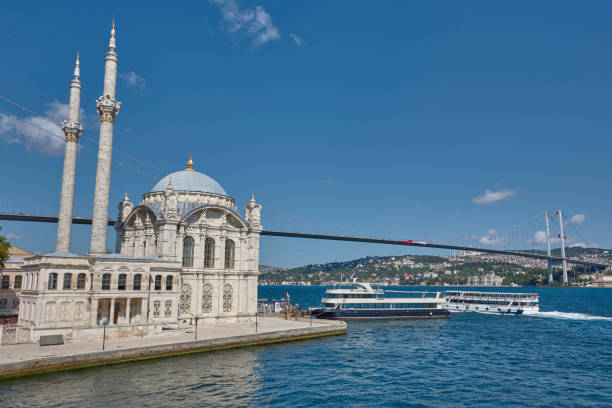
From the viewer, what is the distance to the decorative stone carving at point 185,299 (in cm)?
3747

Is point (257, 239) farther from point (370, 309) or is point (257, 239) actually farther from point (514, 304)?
point (514, 304)

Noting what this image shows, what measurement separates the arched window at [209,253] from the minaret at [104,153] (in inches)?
318

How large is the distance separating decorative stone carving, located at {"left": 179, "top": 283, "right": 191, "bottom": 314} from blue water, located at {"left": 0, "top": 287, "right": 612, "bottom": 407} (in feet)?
23.3

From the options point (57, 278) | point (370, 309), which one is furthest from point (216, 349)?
point (370, 309)

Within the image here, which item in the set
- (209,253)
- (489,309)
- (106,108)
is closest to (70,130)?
(106,108)

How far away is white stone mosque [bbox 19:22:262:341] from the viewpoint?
30391 millimetres

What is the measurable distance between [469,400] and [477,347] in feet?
55.2

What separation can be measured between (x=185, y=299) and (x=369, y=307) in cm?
2828

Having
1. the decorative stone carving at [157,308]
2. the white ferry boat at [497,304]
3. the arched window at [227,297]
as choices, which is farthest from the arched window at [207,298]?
the white ferry boat at [497,304]

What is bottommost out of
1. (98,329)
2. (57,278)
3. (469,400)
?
(469,400)

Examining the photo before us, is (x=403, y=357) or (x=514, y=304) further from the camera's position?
(x=514, y=304)

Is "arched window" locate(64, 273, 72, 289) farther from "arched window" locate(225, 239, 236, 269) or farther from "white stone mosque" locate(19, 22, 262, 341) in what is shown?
"arched window" locate(225, 239, 236, 269)

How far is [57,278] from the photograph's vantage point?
30188mm

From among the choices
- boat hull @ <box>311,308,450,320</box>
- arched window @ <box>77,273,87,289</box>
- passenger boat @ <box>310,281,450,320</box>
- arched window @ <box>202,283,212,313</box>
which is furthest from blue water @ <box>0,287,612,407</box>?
passenger boat @ <box>310,281,450,320</box>
